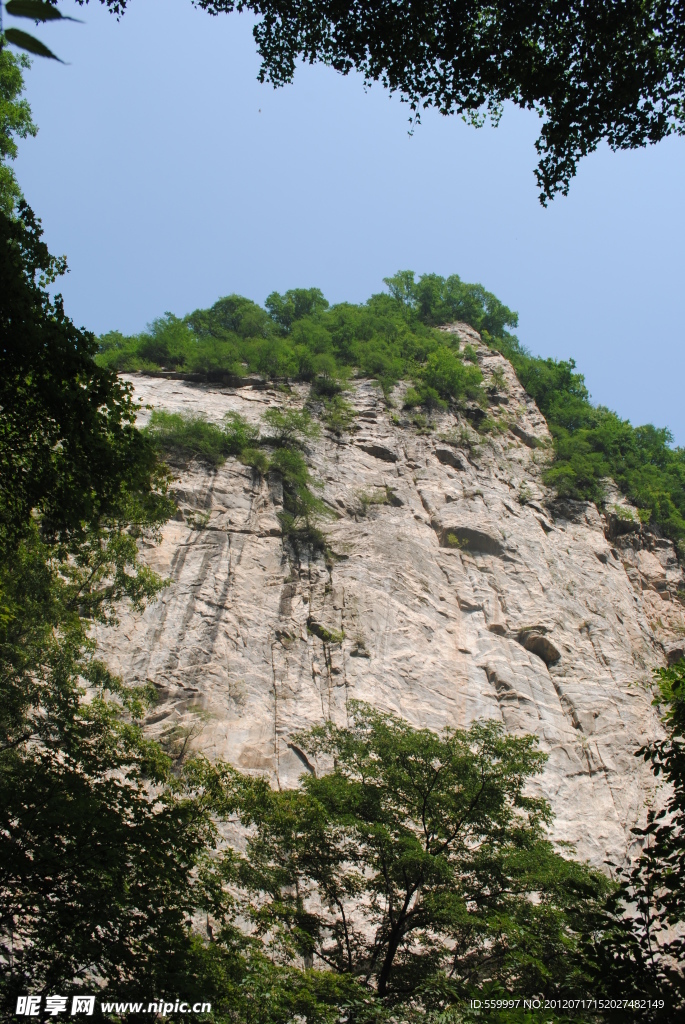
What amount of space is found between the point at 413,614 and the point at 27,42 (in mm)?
21720

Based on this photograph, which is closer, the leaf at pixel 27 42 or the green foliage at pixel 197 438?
the leaf at pixel 27 42

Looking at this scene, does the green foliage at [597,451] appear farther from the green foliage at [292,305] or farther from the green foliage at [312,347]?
the green foliage at [292,305]

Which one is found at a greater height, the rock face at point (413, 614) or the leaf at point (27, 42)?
the rock face at point (413, 614)

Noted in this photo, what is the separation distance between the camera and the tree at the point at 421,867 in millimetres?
12484

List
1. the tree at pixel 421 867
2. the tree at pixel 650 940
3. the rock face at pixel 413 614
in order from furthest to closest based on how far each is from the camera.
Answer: the rock face at pixel 413 614 < the tree at pixel 421 867 < the tree at pixel 650 940

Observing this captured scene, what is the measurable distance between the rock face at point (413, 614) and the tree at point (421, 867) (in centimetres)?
497

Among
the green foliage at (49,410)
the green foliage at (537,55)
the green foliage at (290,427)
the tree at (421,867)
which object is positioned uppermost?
the green foliage at (290,427)

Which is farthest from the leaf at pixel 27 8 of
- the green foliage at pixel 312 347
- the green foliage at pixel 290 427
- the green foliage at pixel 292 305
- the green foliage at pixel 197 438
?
the green foliage at pixel 292 305

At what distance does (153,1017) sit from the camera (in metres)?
9.17

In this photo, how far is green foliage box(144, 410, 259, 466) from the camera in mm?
28281

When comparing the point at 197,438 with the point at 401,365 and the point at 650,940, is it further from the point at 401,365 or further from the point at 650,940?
the point at 650,940

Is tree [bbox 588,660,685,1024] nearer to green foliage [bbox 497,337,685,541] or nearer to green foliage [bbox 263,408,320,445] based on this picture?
green foliage [bbox 263,408,320,445]

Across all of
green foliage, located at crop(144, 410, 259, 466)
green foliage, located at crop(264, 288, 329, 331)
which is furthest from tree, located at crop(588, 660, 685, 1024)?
green foliage, located at crop(264, 288, 329, 331)

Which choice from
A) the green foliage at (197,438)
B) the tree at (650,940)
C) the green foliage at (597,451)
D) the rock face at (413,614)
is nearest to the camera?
the tree at (650,940)
